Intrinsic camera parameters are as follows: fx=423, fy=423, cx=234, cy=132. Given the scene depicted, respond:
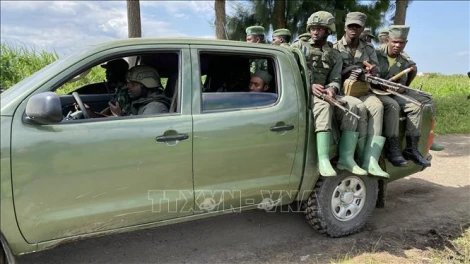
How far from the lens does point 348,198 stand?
4047 millimetres

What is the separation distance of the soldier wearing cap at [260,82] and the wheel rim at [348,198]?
1.16m

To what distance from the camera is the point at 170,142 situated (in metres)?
3.06

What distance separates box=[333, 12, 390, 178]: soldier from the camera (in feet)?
12.5

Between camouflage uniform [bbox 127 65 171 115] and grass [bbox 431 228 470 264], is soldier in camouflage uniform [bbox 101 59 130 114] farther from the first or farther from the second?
grass [bbox 431 228 470 264]

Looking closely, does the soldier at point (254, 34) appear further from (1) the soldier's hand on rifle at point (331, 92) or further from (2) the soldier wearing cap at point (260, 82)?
(1) the soldier's hand on rifle at point (331, 92)

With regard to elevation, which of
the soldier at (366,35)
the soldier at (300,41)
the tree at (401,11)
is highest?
the tree at (401,11)

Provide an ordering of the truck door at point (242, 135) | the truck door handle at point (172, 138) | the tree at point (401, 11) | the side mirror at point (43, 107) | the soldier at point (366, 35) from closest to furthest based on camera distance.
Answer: the side mirror at point (43, 107) → the truck door handle at point (172, 138) → the truck door at point (242, 135) → the soldier at point (366, 35) → the tree at point (401, 11)

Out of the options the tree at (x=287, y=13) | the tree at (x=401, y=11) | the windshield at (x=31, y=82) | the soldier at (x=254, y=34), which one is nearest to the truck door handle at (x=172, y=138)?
the windshield at (x=31, y=82)

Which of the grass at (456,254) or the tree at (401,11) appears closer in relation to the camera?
the grass at (456,254)

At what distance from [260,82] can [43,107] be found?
189cm

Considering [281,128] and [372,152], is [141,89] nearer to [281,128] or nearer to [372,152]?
[281,128]

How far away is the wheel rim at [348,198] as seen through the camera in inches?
158

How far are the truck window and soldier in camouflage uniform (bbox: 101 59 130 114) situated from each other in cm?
75

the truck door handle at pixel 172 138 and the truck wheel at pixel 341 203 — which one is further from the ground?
the truck door handle at pixel 172 138
